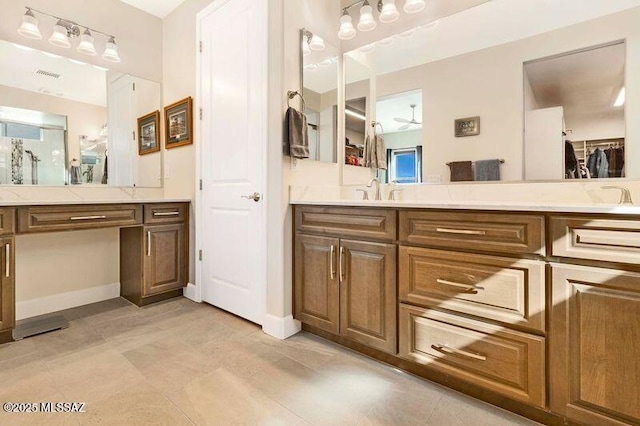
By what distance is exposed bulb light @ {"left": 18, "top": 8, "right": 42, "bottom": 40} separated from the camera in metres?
2.36

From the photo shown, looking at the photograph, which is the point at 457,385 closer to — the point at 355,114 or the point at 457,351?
the point at 457,351

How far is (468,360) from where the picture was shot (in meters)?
1.42

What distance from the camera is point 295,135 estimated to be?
2098 mm

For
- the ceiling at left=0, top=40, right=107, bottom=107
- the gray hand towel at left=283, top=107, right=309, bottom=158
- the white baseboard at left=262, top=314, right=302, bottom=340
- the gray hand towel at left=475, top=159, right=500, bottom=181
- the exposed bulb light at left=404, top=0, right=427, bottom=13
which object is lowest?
the white baseboard at left=262, top=314, right=302, bottom=340

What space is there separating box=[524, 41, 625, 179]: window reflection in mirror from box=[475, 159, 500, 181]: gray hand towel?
156 millimetres

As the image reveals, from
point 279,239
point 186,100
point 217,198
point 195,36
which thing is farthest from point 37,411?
point 195,36

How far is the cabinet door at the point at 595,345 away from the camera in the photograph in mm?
1085

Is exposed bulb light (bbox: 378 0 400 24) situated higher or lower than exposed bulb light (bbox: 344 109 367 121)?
higher

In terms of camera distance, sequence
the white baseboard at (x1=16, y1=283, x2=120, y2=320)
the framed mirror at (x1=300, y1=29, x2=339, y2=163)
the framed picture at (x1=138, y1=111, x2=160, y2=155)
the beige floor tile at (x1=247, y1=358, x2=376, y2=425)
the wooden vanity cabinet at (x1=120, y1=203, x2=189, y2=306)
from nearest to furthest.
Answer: the beige floor tile at (x1=247, y1=358, x2=376, y2=425)
the framed mirror at (x1=300, y1=29, x2=339, y2=163)
the white baseboard at (x1=16, y1=283, x2=120, y2=320)
the wooden vanity cabinet at (x1=120, y1=203, x2=189, y2=306)
the framed picture at (x1=138, y1=111, x2=160, y2=155)

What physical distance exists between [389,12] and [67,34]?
8.75ft

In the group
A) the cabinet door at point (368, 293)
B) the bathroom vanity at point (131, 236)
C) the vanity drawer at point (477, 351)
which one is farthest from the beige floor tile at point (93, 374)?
the vanity drawer at point (477, 351)

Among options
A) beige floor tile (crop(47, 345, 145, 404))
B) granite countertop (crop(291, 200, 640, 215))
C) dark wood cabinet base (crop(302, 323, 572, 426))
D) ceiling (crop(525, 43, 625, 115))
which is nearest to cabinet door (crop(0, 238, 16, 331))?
beige floor tile (crop(47, 345, 145, 404))

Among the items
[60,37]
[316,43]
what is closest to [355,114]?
[316,43]

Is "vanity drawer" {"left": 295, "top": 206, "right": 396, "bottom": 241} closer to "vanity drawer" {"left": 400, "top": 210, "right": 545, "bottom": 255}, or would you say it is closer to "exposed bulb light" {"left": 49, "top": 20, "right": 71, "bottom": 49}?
"vanity drawer" {"left": 400, "top": 210, "right": 545, "bottom": 255}
